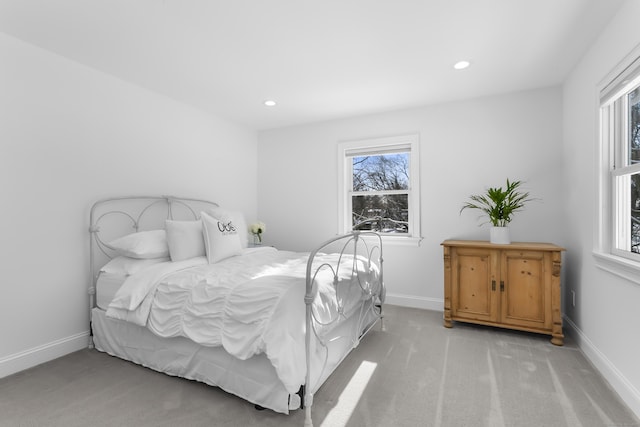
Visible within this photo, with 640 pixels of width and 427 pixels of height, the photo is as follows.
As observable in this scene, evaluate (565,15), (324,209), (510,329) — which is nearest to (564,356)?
(510,329)

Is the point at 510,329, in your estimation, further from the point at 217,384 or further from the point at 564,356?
the point at 217,384

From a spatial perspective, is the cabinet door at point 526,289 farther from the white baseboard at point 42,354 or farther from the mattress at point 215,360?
the white baseboard at point 42,354

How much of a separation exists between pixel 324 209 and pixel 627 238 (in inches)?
120

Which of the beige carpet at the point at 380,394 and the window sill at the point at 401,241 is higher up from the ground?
the window sill at the point at 401,241

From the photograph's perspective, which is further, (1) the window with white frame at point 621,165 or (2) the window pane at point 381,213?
(2) the window pane at point 381,213

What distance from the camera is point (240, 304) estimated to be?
6.05ft

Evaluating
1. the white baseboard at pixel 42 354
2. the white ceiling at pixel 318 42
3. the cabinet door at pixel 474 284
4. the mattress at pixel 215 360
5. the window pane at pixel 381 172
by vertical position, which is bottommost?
the white baseboard at pixel 42 354

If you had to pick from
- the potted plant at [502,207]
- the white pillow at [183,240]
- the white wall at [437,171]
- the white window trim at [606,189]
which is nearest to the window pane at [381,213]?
the white wall at [437,171]

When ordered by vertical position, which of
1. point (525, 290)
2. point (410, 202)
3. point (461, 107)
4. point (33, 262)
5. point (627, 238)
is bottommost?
point (525, 290)

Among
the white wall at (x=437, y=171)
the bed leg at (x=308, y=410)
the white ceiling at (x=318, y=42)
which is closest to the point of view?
the bed leg at (x=308, y=410)

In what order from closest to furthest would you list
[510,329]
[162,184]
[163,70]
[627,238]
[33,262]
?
1. [627,238]
2. [33,262]
3. [163,70]
4. [510,329]
5. [162,184]

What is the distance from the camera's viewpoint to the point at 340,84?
3.15m

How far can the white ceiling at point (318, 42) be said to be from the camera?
2.00m

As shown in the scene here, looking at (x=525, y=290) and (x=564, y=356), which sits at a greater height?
(x=525, y=290)
